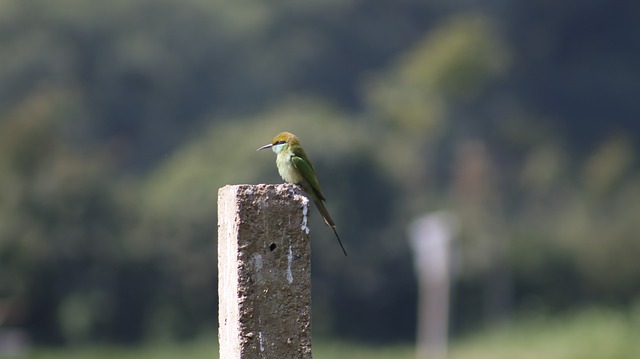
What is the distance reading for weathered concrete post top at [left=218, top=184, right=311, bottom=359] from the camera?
4461 millimetres

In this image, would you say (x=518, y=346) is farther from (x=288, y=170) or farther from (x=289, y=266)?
(x=289, y=266)

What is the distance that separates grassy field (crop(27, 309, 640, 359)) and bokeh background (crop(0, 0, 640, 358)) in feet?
0.79

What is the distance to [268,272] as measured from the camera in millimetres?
4477

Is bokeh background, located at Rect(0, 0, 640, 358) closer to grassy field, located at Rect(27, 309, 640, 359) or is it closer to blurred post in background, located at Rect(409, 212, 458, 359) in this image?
grassy field, located at Rect(27, 309, 640, 359)

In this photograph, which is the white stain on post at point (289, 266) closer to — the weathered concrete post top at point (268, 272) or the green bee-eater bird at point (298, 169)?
the weathered concrete post top at point (268, 272)

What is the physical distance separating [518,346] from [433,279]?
411 inches

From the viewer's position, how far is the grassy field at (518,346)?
2405 centimetres

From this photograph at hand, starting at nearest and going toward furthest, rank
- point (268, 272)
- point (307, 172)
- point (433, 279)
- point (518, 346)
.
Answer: point (268, 272) → point (307, 172) → point (518, 346) → point (433, 279)

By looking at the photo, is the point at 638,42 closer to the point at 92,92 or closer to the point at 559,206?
the point at 559,206

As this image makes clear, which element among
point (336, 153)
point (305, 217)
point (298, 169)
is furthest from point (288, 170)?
point (336, 153)

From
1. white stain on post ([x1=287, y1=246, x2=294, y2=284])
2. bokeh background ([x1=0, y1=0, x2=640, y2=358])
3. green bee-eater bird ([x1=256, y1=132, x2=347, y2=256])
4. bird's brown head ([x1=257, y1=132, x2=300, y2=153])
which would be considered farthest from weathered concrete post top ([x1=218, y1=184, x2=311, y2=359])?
bokeh background ([x1=0, y1=0, x2=640, y2=358])

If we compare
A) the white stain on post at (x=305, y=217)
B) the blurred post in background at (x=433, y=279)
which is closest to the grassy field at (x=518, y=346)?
the blurred post in background at (x=433, y=279)

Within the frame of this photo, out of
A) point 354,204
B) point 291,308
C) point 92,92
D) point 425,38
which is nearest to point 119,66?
point 92,92

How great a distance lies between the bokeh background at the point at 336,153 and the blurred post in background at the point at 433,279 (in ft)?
2.54
